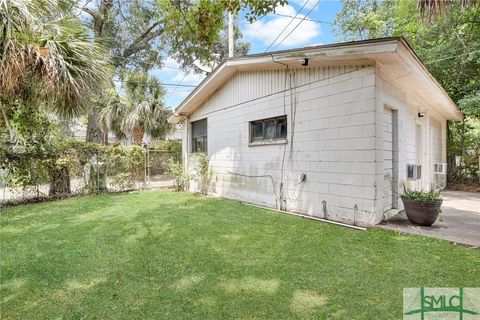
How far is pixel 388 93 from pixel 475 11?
8.04 meters

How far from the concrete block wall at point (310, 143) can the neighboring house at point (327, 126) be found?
2cm

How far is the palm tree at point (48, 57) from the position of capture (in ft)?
11.6

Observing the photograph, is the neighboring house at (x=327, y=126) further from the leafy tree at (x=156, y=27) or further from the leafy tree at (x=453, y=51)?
the leafy tree at (x=453, y=51)

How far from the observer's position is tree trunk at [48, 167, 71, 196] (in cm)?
865

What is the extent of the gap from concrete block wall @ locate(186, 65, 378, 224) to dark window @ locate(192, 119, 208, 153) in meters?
1.58

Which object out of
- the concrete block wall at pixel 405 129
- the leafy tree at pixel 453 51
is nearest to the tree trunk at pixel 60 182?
the concrete block wall at pixel 405 129

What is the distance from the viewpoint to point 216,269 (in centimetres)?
328

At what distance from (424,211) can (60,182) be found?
9815 mm

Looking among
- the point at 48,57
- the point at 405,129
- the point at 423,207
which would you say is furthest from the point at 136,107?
the point at 423,207

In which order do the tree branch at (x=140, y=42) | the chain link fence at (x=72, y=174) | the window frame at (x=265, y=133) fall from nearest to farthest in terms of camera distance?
1. the window frame at (x=265, y=133)
2. the chain link fence at (x=72, y=174)
3. the tree branch at (x=140, y=42)

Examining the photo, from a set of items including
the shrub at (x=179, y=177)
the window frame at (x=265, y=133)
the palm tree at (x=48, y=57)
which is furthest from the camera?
the shrub at (x=179, y=177)

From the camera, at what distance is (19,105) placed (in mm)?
5062

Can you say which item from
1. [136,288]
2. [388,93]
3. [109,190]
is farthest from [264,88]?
[109,190]

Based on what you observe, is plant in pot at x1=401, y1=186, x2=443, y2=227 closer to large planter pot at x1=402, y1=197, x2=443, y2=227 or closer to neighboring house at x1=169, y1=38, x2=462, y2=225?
large planter pot at x1=402, y1=197, x2=443, y2=227
